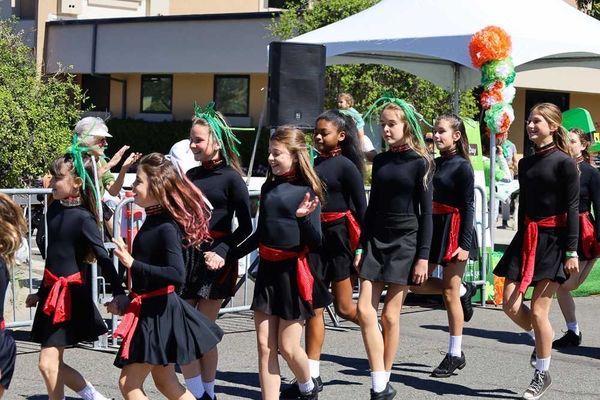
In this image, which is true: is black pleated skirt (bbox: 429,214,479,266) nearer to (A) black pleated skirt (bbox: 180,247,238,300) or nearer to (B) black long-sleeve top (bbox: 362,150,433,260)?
(B) black long-sleeve top (bbox: 362,150,433,260)

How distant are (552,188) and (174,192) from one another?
2749 millimetres

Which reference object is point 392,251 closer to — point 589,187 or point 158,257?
point 158,257

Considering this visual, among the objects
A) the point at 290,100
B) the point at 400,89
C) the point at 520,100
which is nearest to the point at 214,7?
the point at 520,100

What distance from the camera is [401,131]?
6.82 meters

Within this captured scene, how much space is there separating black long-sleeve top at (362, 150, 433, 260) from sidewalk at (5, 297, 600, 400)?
3.77ft

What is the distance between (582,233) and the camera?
891 centimetres

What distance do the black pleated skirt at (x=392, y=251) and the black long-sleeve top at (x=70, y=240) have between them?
1.70 metres

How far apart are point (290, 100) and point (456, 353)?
365 centimetres

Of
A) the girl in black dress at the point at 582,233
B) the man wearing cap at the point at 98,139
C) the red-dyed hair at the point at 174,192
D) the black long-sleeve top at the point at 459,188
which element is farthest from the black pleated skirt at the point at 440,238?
the red-dyed hair at the point at 174,192

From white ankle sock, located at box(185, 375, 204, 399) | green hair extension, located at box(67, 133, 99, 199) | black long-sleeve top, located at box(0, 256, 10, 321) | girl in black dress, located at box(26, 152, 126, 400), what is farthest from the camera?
white ankle sock, located at box(185, 375, 204, 399)

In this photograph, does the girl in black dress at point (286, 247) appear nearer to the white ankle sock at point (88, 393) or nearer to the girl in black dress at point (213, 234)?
the girl in black dress at point (213, 234)

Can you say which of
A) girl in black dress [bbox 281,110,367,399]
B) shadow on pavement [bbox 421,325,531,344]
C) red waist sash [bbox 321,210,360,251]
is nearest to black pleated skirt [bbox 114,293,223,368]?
girl in black dress [bbox 281,110,367,399]

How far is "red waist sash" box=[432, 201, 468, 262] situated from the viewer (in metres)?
7.81

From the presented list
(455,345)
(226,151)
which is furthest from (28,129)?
(455,345)
